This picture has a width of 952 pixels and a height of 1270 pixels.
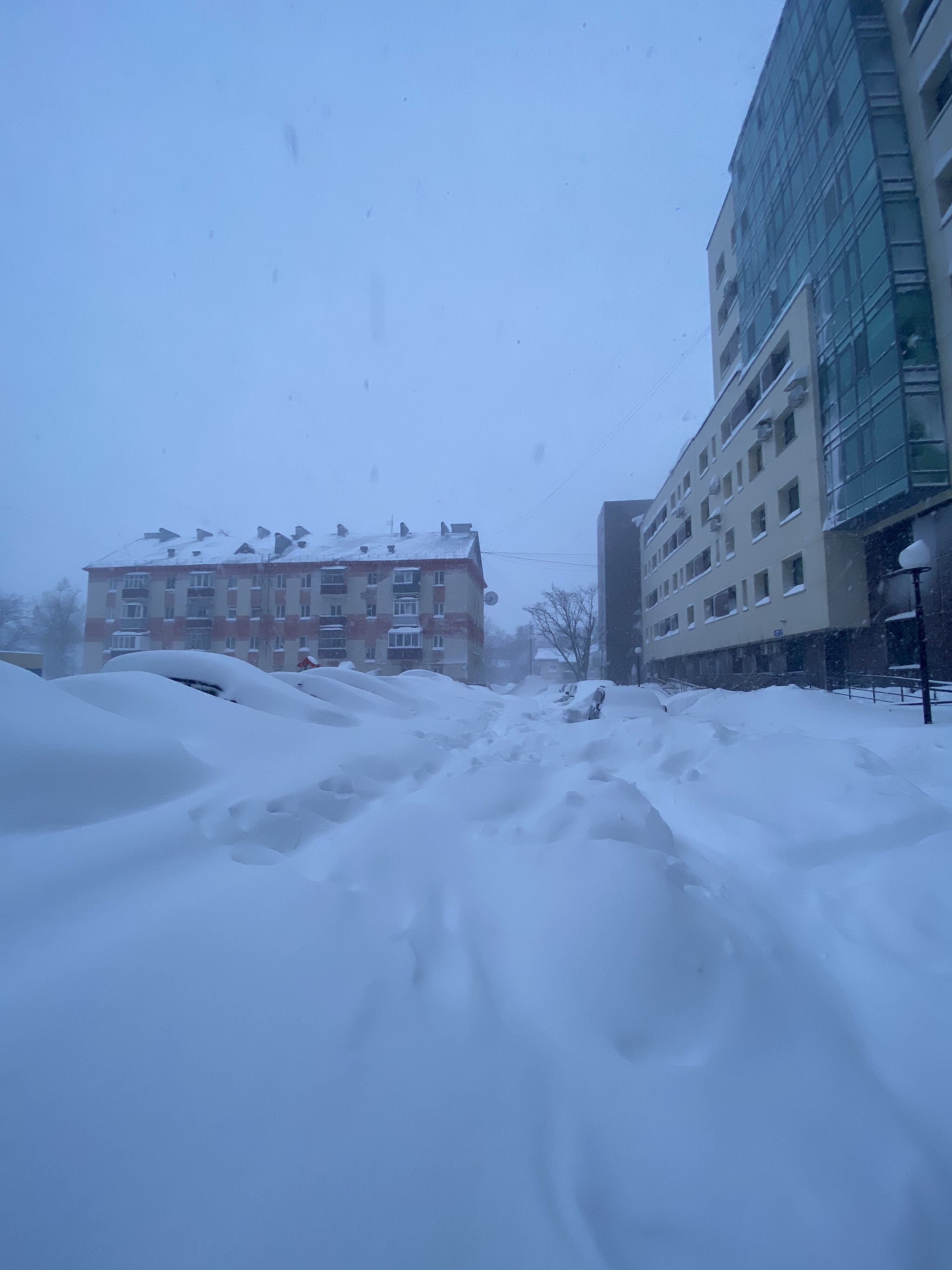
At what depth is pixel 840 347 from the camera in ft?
48.5

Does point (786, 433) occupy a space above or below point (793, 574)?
above

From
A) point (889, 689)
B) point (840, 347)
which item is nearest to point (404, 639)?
point (840, 347)

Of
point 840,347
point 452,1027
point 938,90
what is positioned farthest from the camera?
point 840,347

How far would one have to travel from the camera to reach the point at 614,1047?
1.86m

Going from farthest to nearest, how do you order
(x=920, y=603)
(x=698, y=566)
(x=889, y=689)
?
(x=698, y=566), (x=889, y=689), (x=920, y=603)

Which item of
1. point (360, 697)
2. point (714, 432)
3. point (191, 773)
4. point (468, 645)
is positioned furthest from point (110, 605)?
point (191, 773)

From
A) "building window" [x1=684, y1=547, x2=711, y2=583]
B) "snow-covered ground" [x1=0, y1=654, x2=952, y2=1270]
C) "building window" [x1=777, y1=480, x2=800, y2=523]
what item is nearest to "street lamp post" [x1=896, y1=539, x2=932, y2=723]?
"snow-covered ground" [x1=0, y1=654, x2=952, y2=1270]

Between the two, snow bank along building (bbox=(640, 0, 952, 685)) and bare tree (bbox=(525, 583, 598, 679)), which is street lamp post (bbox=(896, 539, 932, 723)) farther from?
bare tree (bbox=(525, 583, 598, 679))

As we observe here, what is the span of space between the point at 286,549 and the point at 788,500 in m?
29.8

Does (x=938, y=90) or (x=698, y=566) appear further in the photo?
(x=698, y=566)

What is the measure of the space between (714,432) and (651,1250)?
1019 inches

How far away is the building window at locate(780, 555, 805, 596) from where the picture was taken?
55.3 ft

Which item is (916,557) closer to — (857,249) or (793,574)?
(793,574)

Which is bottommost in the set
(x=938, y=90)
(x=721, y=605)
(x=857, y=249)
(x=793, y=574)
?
(x=721, y=605)
